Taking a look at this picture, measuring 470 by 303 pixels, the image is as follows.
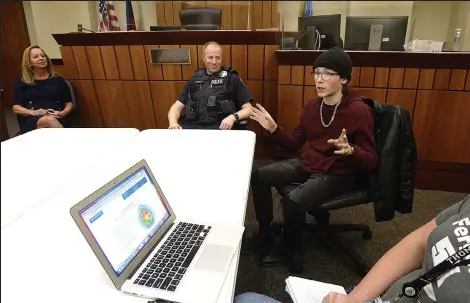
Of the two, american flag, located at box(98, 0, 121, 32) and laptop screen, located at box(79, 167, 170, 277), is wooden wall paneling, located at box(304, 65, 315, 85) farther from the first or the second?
american flag, located at box(98, 0, 121, 32)

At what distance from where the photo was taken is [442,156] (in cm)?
269

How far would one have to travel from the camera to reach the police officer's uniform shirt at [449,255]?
0.79 metres

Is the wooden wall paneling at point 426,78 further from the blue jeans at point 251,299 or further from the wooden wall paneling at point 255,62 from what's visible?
the blue jeans at point 251,299

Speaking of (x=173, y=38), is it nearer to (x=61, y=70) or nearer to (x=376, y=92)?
(x=61, y=70)

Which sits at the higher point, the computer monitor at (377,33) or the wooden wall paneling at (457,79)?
the computer monitor at (377,33)

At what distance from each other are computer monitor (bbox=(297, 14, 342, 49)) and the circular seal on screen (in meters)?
2.52

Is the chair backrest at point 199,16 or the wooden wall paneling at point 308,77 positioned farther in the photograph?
the chair backrest at point 199,16

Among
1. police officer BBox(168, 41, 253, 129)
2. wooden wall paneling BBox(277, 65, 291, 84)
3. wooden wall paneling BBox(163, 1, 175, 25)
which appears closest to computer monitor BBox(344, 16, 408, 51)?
wooden wall paneling BBox(277, 65, 291, 84)

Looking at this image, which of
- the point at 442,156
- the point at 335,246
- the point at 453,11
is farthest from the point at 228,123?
the point at 453,11

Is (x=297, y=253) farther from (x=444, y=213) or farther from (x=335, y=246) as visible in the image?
(x=444, y=213)

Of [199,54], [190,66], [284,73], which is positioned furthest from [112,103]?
[284,73]

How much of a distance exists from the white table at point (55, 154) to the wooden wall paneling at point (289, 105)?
1.47m

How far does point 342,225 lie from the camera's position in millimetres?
2041

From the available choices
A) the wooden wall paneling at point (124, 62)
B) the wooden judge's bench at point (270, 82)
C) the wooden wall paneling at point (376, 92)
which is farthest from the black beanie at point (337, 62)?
the wooden wall paneling at point (124, 62)
